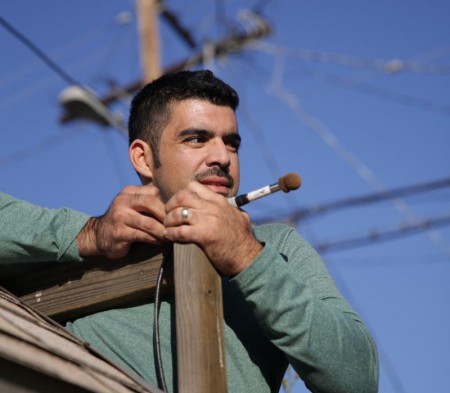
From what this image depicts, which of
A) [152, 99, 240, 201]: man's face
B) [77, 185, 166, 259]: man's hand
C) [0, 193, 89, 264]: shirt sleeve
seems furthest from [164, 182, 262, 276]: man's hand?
[152, 99, 240, 201]: man's face

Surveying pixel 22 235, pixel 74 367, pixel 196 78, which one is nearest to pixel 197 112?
pixel 196 78

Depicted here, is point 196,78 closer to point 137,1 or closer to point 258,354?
point 258,354

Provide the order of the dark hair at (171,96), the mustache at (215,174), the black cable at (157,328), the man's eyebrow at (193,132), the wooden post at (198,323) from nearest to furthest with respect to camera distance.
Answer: the wooden post at (198,323)
the black cable at (157,328)
the mustache at (215,174)
the man's eyebrow at (193,132)
the dark hair at (171,96)

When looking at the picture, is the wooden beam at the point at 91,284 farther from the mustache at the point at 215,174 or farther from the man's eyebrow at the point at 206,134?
the man's eyebrow at the point at 206,134

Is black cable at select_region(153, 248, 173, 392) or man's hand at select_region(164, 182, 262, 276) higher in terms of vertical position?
man's hand at select_region(164, 182, 262, 276)

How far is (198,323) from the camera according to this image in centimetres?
239

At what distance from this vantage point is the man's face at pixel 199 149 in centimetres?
321

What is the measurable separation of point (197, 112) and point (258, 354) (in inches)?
39.5

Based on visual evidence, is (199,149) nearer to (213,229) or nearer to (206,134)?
(206,134)

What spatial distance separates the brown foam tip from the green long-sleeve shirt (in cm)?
19

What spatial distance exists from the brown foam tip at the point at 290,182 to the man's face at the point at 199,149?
19.7 inches

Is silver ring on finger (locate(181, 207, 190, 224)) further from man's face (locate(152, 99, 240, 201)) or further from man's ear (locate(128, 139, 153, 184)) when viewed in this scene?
man's ear (locate(128, 139, 153, 184))

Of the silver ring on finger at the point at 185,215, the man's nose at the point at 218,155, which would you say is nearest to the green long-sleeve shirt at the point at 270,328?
the silver ring on finger at the point at 185,215

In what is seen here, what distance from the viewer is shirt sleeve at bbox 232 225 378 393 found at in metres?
2.52
